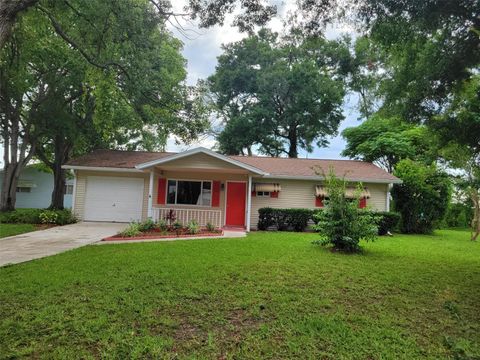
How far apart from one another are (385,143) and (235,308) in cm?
2025

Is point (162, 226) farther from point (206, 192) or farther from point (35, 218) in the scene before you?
point (35, 218)

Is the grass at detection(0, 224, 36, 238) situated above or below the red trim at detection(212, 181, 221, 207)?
below

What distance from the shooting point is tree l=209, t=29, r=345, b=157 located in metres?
25.8

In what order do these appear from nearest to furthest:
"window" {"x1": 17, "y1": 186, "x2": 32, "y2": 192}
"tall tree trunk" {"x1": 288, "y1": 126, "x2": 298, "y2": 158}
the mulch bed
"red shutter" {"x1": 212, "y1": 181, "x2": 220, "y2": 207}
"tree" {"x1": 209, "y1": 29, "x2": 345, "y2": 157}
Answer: the mulch bed → "red shutter" {"x1": 212, "y1": 181, "x2": 220, "y2": 207} → "window" {"x1": 17, "y1": 186, "x2": 32, "y2": 192} → "tree" {"x1": 209, "y1": 29, "x2": 345, "y2": 157} → "tall tree trunk" {"x1": 288, "y1": 126, "x2": 298, "y2": 158}

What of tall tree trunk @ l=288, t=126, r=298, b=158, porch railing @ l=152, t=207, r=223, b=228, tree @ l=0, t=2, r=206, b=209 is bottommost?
porch railing @ l=152, t=207, r=223, b=228

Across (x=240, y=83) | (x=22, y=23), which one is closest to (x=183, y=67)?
(x=240, y=83)

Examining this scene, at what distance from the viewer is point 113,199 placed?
47.0ft

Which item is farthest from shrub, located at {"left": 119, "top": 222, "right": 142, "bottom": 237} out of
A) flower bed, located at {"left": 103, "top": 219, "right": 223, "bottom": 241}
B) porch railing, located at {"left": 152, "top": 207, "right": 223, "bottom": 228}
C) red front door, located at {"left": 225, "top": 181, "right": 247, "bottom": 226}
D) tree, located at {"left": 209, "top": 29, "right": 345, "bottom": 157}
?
tree, located at {"left": 209, "top": 29, "right": 345, "bottom": 157}

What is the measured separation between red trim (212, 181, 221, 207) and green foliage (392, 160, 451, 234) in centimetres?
893

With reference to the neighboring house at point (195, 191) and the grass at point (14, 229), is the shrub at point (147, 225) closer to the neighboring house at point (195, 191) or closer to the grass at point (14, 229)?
the neighboring house at point (195, 191)

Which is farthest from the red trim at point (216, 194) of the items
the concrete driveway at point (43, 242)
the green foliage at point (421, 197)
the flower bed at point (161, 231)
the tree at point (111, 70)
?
the green foliage at point (421, 197)

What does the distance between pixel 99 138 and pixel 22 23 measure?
550 inches

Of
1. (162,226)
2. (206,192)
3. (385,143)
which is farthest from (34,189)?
(385,143)

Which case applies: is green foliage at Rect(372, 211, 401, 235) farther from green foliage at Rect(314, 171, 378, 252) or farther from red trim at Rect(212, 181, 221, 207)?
red trim at Rect(212, 181, 221, 207)
